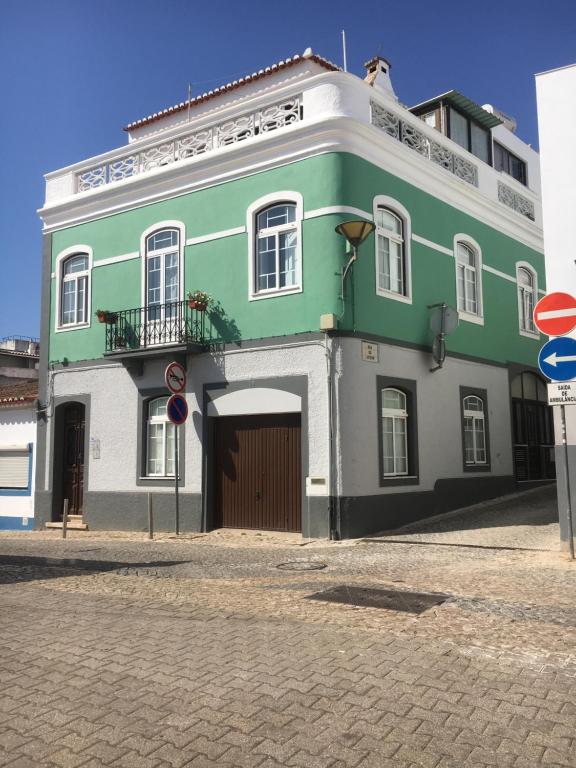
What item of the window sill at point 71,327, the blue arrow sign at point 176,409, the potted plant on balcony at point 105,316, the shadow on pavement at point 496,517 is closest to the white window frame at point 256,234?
the blue arrow sign at point 176,409

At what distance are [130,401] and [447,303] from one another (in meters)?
7.58

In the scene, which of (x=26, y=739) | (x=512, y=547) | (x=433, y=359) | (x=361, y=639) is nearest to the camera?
(x=26, y=739)

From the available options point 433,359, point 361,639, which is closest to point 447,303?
point 433,359

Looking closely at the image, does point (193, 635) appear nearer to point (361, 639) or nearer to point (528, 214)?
point (361, 639)

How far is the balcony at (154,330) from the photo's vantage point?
14852mm

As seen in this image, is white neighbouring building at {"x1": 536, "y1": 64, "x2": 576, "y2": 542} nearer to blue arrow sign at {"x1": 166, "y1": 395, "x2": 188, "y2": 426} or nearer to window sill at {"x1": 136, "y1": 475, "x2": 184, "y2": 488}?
blue arrow sign at {"x1": 166, "y1": 395, "x2": 188, "y2": 426}

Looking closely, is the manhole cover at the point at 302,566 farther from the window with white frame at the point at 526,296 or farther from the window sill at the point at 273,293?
the window with white frame at the point at 526,296

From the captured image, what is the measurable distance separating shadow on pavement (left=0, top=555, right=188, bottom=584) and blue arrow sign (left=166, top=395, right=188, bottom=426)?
330cm

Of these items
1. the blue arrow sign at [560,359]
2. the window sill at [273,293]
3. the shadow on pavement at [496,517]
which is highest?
the window sill at [273,293]

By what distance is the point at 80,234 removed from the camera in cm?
1752

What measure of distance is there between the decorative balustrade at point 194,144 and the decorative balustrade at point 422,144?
5.71 ft

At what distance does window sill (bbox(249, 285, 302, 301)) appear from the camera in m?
13.7

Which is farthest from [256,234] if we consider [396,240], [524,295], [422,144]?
[524,295]

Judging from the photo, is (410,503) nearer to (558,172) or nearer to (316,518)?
(316,518)
